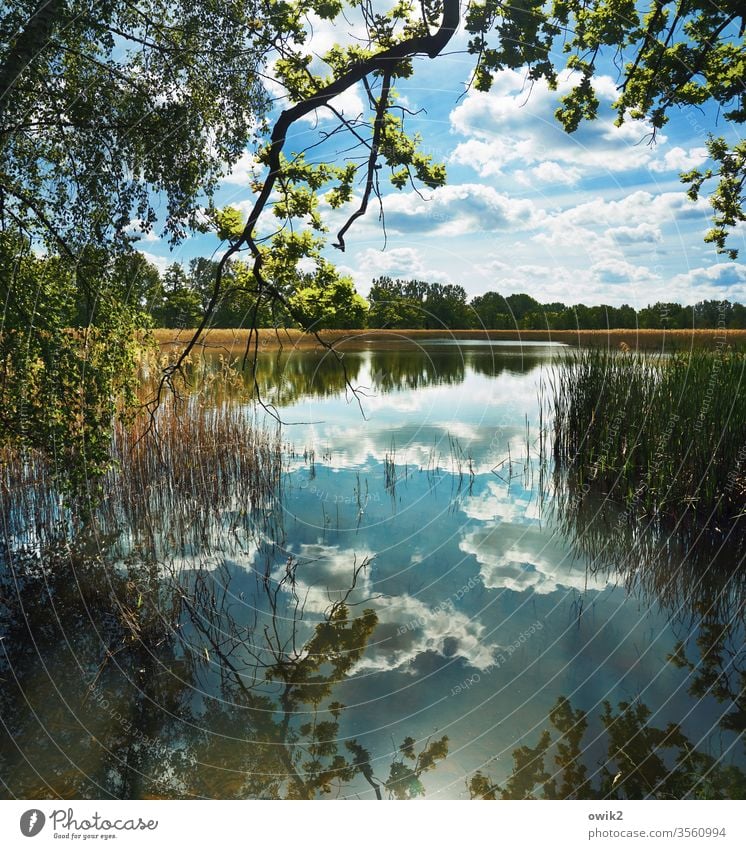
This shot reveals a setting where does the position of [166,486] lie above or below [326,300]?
below

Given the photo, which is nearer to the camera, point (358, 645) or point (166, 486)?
point (358, 645)

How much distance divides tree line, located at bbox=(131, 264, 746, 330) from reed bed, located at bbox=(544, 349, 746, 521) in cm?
72

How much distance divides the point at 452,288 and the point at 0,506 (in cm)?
731

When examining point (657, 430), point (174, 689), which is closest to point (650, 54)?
point (657, 430)

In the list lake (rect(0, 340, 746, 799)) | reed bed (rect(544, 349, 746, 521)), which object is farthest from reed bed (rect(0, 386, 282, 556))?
reed bed (rect(544, 349, 746, 521))

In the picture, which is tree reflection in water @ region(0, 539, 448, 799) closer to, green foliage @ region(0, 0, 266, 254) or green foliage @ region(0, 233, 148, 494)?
green foliage @ region(0, 233, 148, 494)

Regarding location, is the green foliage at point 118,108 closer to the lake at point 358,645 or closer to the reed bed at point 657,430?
the lake at point 358,645

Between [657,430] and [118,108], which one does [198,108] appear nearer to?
[118,108]

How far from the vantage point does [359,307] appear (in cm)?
705

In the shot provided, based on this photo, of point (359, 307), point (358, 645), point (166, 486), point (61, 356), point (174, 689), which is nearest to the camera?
point (174, 689)

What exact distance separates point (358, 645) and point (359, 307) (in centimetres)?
404

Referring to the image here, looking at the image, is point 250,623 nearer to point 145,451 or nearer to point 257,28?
point 145,451

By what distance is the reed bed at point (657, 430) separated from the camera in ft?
22.4

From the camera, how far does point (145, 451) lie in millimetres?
8320
